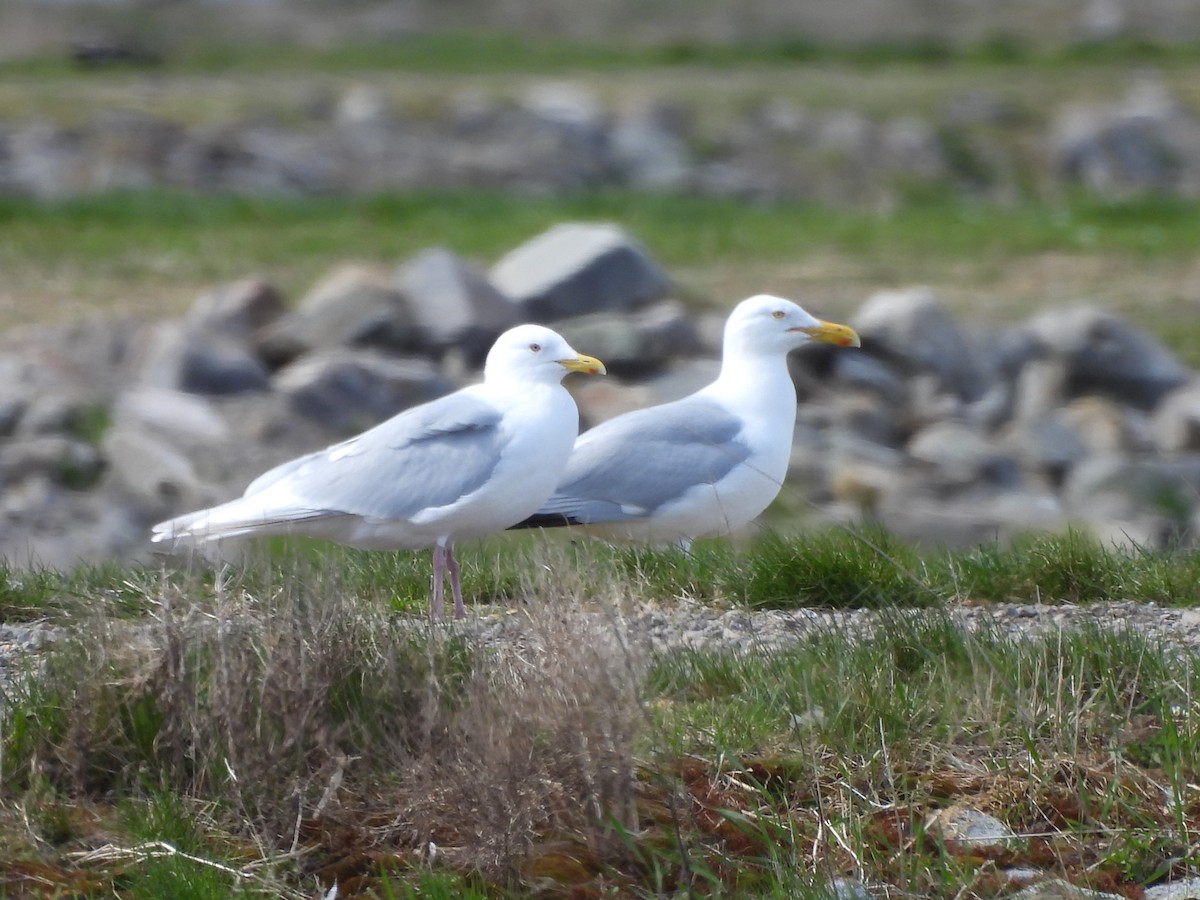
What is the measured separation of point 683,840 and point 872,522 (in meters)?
3.27

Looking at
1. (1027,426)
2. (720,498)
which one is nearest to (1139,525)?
(1027,426)

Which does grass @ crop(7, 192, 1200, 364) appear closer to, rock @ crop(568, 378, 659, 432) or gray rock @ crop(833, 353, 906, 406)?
gray rock @ crop(833, 353, 906, 406)

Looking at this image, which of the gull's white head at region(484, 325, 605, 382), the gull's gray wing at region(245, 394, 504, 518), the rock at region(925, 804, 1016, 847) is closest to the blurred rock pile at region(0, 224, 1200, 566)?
the gull's white head at region(484, 325, 605, 382)

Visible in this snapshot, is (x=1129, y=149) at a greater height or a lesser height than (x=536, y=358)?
lesser

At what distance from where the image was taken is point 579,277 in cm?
1516

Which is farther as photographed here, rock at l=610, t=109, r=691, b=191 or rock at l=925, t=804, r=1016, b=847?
rock at l=610, t=109, r=691, b=191

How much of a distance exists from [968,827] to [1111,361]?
11064 mm

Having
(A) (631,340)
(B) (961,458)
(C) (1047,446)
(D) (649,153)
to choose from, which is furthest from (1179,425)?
(D) (649,153)

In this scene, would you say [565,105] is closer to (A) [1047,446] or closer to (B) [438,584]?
(A) [1047,446]

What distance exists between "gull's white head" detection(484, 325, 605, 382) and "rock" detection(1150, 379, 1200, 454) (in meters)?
7.87

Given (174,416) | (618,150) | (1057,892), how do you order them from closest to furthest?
(1057,892) → (174,416) → (618,150)

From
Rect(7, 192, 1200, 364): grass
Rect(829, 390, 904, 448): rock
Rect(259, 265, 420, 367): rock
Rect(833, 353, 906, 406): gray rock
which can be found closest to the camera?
Rect(829, 390, 904, 448): rock

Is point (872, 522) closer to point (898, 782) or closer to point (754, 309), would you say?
point (754, 309)

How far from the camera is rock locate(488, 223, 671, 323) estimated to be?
15070 mm
